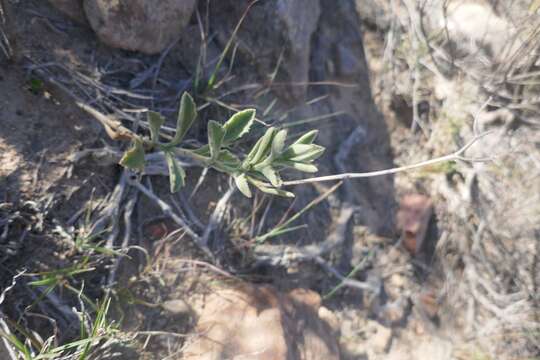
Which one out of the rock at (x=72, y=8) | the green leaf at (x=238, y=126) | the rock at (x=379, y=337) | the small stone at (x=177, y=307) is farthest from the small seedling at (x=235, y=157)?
the rock at (x=379, y=337)

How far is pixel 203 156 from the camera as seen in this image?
1421 millimetres

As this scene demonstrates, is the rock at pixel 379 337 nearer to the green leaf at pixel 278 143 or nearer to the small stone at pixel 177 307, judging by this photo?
the small stone at pixel 177 307

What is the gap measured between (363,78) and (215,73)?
1.01m

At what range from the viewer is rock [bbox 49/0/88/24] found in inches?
66.6

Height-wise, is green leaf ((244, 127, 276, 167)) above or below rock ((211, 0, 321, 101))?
below

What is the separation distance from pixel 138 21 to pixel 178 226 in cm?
77

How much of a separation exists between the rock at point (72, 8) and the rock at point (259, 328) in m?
1.13

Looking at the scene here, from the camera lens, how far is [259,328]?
5.74 ft

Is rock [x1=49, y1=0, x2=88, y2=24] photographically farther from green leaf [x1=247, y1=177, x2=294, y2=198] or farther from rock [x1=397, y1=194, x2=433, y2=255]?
rock [x1=397, y1=194, x2=433, y2=255]

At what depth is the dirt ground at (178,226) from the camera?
1548mm

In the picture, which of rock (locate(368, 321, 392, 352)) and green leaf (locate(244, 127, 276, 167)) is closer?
green leaf (locate(244, 127, 276, 167))

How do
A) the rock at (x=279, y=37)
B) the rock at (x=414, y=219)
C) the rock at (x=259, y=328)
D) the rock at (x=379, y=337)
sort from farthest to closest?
the rock at (x=414, y=219) < the rock at (x=379, y=337) < the rock at (x=279, y=37) < the rock at (x=259, y=328)

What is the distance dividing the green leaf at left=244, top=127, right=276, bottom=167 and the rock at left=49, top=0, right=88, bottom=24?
2.89 feet

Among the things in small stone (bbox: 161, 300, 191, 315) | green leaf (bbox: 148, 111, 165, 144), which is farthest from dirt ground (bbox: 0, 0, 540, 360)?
green leaf (bbox: 148, 111, 165, 144)
